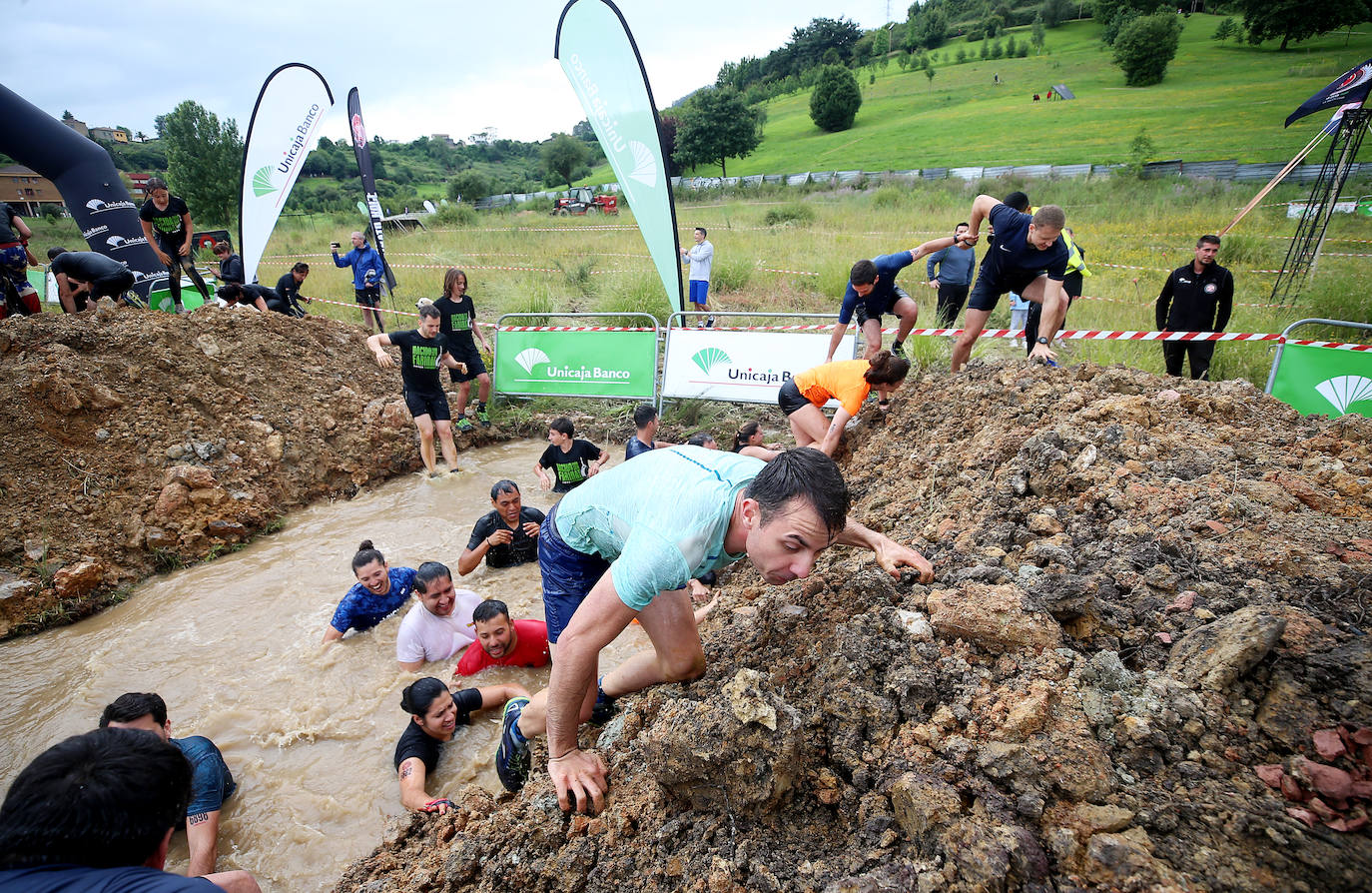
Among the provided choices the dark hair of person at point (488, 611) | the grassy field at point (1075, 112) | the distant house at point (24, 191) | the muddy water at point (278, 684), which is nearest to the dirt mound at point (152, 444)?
the muddy water at point (278, 684)

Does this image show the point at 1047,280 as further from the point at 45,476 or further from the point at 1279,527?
the point at 45,476

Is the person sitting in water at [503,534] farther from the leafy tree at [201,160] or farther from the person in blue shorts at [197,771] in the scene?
the leafy tree at [201,160]

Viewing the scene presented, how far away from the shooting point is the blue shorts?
2.57 meters

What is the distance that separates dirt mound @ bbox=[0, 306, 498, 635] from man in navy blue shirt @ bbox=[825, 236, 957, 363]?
5528 millimetres

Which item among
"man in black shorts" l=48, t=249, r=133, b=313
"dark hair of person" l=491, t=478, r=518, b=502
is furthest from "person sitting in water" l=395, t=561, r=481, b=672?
"man in black shorts" l=48, t=249, r=133, b=313

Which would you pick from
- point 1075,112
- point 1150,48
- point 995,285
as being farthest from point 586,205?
point 1150,48

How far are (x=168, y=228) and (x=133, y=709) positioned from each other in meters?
8.69

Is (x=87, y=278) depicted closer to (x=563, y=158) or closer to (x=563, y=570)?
(x=563, y=570)

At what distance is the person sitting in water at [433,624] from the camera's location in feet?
13.7

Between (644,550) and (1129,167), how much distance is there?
31649 mm

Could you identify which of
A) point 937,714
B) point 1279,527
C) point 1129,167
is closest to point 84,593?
point 937,714

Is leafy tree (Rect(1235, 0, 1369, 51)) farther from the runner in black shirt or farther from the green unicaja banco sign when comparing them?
the runner in black shirt

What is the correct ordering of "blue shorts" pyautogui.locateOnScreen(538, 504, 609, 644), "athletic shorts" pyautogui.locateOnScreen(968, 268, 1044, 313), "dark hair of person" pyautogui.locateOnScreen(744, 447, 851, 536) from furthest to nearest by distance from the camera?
"athletic shorts" pyautogui.locateOnScreen(968, 268, 1044, 313), "blue shorts" pyautogui.locateOnScreen(538, 504, 609, 644), "dark hair of person" pyautogui.locateOnScreen(744, 447, 851, 536)

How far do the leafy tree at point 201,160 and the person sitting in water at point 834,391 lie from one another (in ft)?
120
